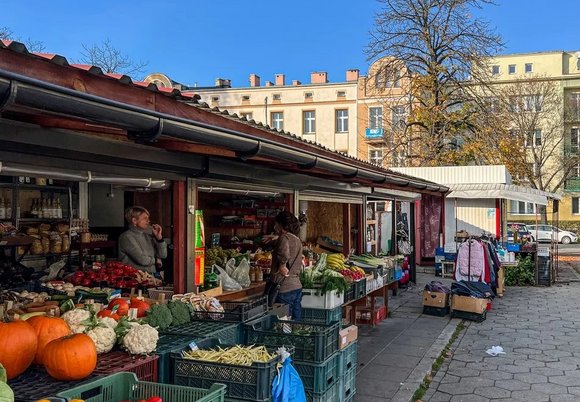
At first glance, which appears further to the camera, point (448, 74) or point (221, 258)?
point (448, 74)

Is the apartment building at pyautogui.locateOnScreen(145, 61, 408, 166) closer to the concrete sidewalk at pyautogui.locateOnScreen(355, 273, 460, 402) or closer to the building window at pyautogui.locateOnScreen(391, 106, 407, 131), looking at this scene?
the building window at pyautogui.locateOnScreen(391, 106, 407, 131)

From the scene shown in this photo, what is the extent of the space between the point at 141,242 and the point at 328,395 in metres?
3.15

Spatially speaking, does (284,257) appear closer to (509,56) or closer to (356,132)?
(356,132)

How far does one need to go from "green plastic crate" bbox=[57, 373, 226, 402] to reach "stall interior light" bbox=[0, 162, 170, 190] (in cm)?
183

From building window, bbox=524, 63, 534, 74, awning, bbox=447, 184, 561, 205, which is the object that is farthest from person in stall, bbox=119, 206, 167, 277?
building window, bbox=524, 63, 534, 74

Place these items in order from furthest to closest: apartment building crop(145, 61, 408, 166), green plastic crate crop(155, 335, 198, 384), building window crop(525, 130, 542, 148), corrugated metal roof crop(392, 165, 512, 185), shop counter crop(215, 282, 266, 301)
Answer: apartment building crop(145, 61, 408, 166) < building window crop(525, 130, 542, 148) < corrugated metal roof crop(392, 165, 512, 185) < shop counter crop(215, 282, 266, 301) < green plastic crate crop(155, 335, 198, 384)

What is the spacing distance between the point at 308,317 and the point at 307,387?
3.19 meters

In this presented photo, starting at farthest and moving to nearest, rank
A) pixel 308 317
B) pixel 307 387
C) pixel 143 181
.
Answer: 1. pixel 308 317
2. pixel 143 181
3. pixel 307 387

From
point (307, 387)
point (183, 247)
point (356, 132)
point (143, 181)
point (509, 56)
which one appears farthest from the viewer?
point (509, 56)

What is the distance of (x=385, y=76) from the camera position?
25.0 metres

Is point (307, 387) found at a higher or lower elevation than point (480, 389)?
higher

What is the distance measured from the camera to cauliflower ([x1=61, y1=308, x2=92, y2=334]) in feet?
11.5

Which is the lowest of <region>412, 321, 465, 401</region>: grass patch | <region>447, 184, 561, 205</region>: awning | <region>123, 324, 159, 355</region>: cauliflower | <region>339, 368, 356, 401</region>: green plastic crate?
<region>412, 321, 465, 401</region>: grass patch

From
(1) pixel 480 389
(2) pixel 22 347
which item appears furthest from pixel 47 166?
(1) pixel 480 389
